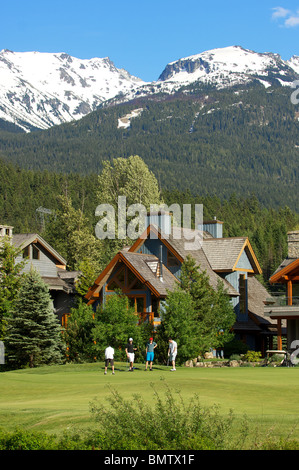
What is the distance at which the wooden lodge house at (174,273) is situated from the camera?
4469 cm

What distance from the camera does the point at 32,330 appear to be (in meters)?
39.0

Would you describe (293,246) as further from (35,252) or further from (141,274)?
(35,252)

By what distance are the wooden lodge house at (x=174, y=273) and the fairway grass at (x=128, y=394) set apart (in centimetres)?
1233

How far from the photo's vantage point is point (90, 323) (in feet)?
132

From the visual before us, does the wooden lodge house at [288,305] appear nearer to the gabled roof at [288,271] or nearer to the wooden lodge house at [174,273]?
the gabled roof at [288,271]

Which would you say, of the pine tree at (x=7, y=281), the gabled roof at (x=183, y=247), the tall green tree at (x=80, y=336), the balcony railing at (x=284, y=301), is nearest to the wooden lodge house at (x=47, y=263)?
the pine tree at (x=7, y=281)

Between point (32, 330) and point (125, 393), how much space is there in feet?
60.5

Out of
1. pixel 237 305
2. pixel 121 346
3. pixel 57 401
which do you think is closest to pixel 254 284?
pixel 237 305

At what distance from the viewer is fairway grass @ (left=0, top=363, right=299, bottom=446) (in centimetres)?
1638

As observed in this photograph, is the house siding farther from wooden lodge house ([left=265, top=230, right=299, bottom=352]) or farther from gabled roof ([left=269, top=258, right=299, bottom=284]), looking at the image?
gabled roof ([left=269, top=258, right=299, bottom=284])

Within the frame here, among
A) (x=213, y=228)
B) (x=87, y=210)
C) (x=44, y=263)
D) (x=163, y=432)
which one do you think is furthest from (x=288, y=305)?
(x=87, y=210)

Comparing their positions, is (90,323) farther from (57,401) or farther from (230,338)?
(57,401)
